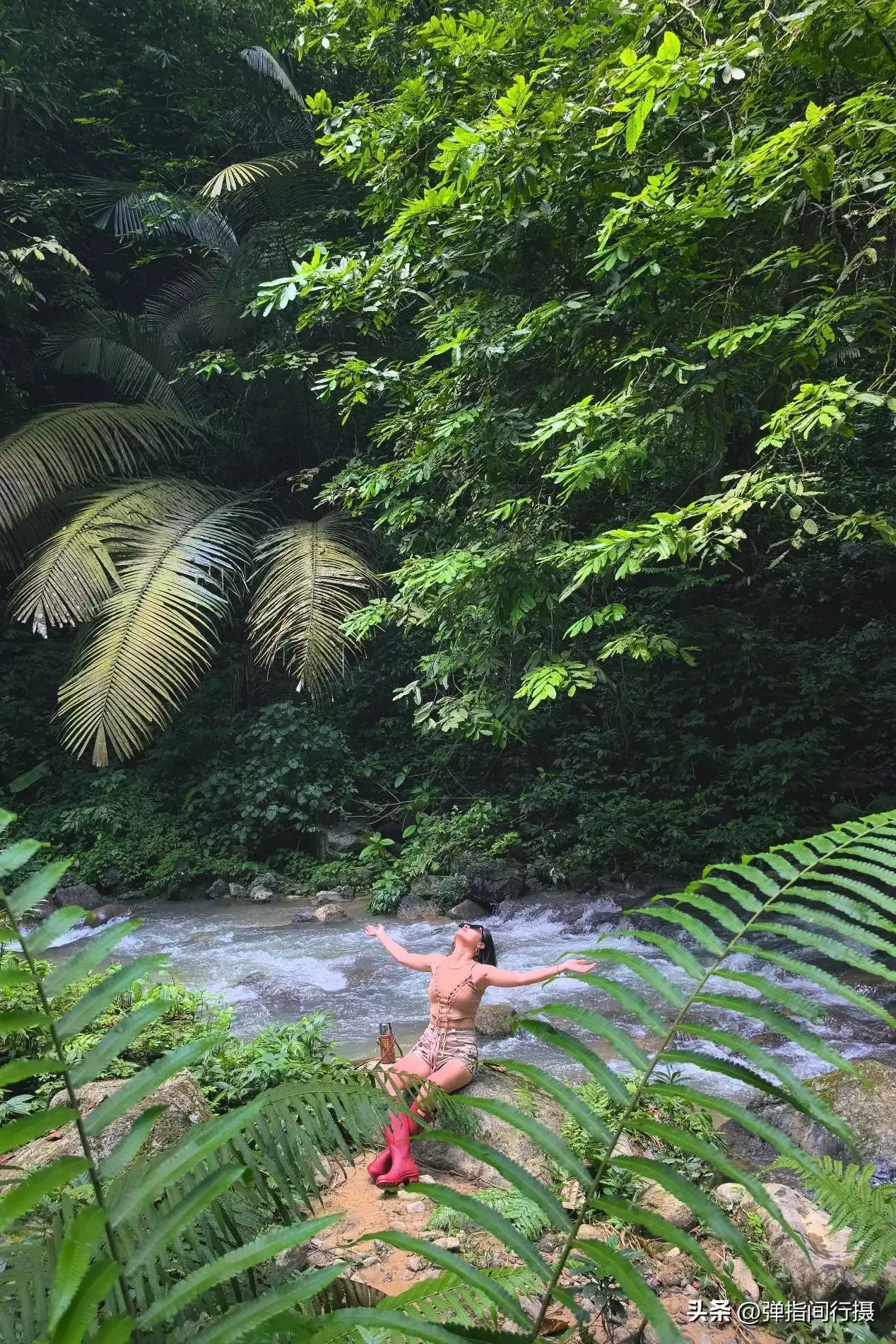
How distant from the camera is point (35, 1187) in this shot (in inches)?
25.3

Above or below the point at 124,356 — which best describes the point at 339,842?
below

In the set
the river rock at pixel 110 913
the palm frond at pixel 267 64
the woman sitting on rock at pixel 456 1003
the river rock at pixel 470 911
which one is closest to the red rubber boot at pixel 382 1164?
the woman sitting on rock at pixel 456 1003

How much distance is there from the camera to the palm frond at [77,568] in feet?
20.7

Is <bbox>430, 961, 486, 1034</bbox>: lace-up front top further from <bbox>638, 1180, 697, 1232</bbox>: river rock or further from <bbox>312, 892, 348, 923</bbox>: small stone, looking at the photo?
<bbox>312, 892, 348, 923</bbox>: small stone

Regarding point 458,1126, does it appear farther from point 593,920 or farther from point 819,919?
point 593,920

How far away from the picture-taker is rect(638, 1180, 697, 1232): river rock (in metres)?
2.34

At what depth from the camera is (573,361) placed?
402 cm

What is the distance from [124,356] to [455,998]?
7789mm

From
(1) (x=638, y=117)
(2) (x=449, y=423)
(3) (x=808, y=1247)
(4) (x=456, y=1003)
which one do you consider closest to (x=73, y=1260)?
(3) (x=808, y=1247)

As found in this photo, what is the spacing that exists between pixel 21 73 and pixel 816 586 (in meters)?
10.1

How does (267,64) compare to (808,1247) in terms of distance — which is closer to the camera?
(808,1247)

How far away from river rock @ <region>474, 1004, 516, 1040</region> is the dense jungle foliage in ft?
4.89

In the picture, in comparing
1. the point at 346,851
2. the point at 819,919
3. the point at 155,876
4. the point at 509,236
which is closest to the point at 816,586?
the point at 346,851

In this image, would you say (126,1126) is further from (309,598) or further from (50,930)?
(309,598)
